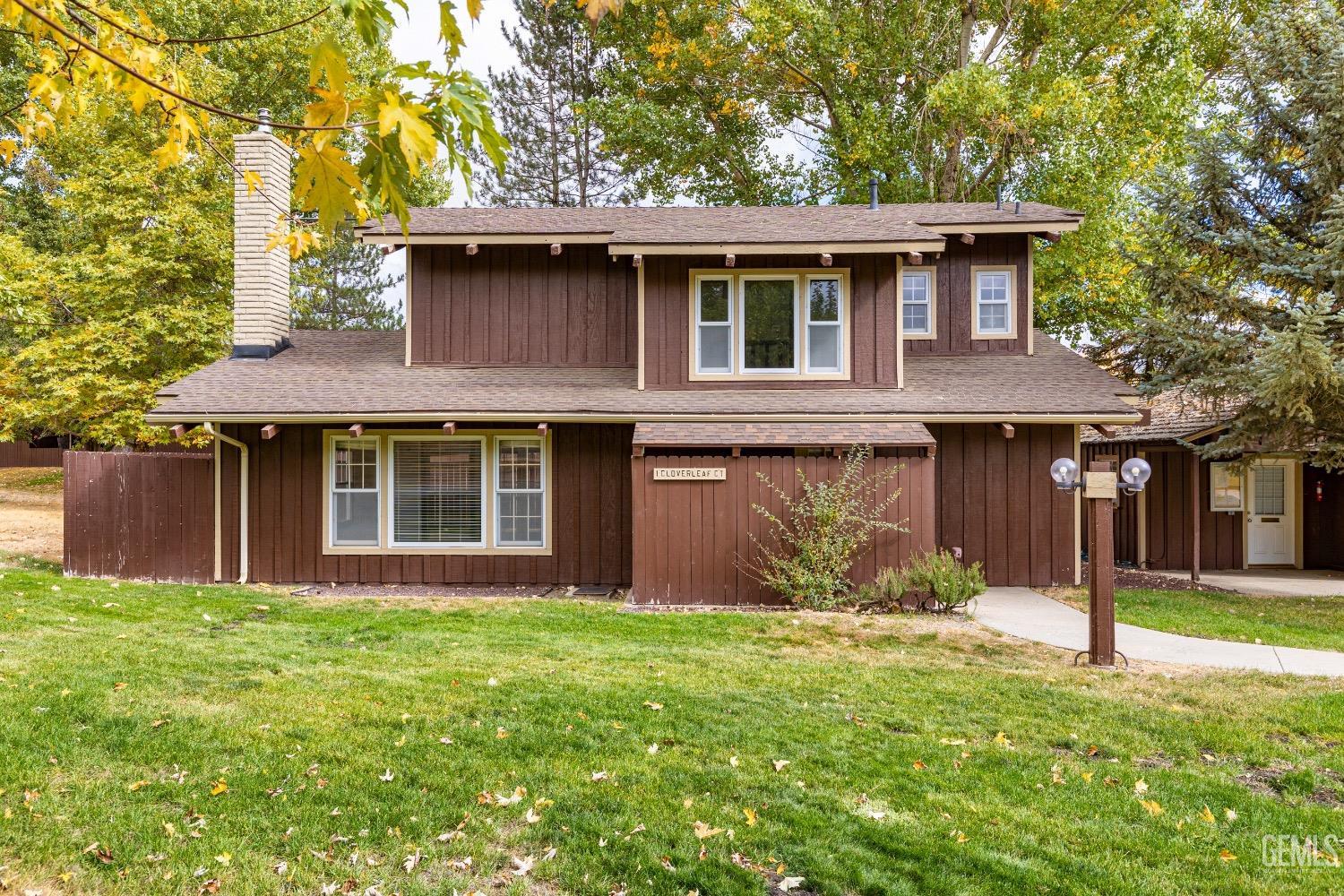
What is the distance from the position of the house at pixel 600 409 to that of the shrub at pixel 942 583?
55.4 inches

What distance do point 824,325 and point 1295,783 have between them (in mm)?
8143

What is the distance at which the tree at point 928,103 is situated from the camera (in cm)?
1800

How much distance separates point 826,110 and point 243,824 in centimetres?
2335

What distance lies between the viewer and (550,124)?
1054 inches

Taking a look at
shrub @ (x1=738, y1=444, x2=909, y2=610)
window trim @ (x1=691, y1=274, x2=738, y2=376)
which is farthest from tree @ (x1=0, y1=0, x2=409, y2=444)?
shrub @ (x1=738, y1=444, x2=909, y2=610)

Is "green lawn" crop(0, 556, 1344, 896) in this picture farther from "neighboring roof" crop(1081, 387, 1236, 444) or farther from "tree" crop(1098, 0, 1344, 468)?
"neighboring roof" crop(1081, 387, 1236, 444)

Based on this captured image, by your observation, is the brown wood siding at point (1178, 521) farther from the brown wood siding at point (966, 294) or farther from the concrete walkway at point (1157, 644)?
the concrete walkway at point (1157, 644)

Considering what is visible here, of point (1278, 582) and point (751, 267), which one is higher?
point (751, 267)

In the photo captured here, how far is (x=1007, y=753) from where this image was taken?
4703mm

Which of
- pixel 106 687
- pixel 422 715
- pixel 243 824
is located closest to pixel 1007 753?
pixel 422 715

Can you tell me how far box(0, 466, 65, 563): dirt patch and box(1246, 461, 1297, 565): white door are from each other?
67.0 feet

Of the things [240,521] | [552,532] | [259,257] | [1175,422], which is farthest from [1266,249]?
[240,521]

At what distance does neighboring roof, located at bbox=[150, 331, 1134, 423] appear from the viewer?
10.6m

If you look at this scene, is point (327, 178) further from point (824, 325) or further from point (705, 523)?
point (824, 325)
